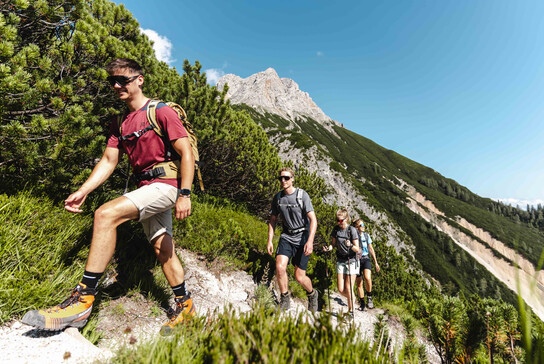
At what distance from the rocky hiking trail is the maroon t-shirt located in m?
1.49

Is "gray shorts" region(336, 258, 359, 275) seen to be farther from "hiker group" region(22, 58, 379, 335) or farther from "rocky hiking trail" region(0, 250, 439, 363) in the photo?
"hiker group" region(22, 58, 379, 335)

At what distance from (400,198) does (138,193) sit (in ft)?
354

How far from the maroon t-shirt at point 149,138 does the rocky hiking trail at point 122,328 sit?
1487 millimetres

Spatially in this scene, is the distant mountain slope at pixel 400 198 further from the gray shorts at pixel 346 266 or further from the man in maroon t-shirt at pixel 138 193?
the man in maroon t-shirt at pixel 138 193

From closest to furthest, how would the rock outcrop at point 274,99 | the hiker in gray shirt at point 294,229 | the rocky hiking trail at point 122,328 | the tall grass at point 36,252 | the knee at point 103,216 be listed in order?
the rocky hiking trail at point 122,328 → the knee at point 103,216 → the tall grass at point 36,252 → the hiker in gray shirt at point 294,229 → the rock outcrop at point 274,99

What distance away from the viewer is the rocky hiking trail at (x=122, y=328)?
2266 mm

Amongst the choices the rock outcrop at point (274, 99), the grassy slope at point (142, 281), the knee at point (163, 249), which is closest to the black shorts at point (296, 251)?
the grassy slope at point (142, 281)

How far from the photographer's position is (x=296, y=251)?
510cm

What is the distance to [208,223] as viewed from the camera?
20.6 ft

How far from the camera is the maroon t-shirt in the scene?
9.80 ft

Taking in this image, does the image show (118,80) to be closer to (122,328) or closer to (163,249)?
(163,249)

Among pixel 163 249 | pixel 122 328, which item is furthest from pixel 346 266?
pixel 122 328

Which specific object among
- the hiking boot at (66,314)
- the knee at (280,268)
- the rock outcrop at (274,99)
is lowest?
the hiking boot at (66,314)

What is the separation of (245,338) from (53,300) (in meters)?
2.22
